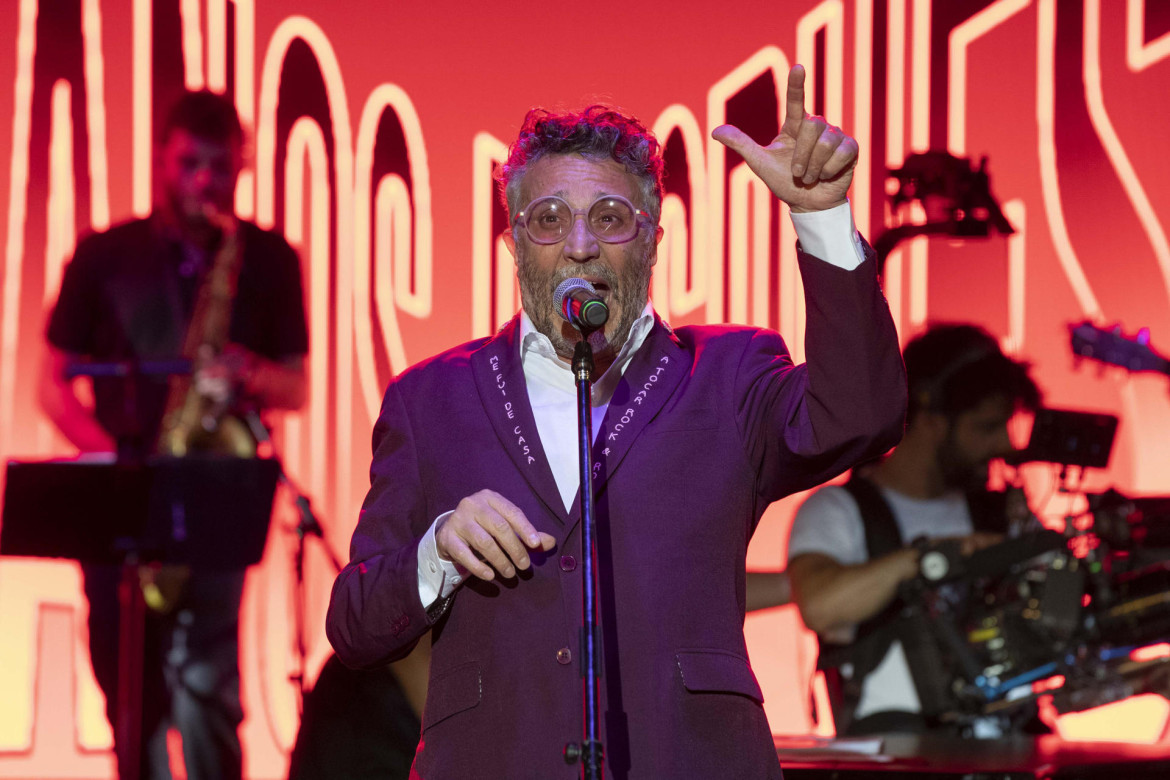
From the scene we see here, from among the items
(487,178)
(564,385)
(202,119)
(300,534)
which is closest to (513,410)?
(564,385)

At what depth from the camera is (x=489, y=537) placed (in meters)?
1.49

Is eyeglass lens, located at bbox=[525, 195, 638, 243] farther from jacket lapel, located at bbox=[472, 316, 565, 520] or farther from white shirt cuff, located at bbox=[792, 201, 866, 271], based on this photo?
white shirt cuff, located at bbox=[792, 201, 866, 271]

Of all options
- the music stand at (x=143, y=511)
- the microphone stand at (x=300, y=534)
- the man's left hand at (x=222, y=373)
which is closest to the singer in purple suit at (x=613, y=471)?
the music stand at (x=143, y=511)

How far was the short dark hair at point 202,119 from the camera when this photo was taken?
412 centimetres

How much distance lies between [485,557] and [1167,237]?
4.03 m

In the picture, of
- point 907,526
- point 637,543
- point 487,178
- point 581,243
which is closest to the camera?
point 637,543

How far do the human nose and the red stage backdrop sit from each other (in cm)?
286

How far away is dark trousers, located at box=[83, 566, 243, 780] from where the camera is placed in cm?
395

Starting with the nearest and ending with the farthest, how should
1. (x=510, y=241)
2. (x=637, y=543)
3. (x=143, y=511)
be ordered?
(x=637, y=543) < (x=510, y=241) < (x=143, y=511)

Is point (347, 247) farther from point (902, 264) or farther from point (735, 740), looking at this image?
point (735, 740)

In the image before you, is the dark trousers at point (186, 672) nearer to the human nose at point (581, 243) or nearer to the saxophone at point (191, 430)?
the saxophone at point (191, 430)

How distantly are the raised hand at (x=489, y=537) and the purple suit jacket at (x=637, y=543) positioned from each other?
130 millimetres

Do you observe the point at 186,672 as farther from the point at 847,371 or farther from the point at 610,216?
the point at 847,371

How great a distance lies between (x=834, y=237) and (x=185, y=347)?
9.82 ft
